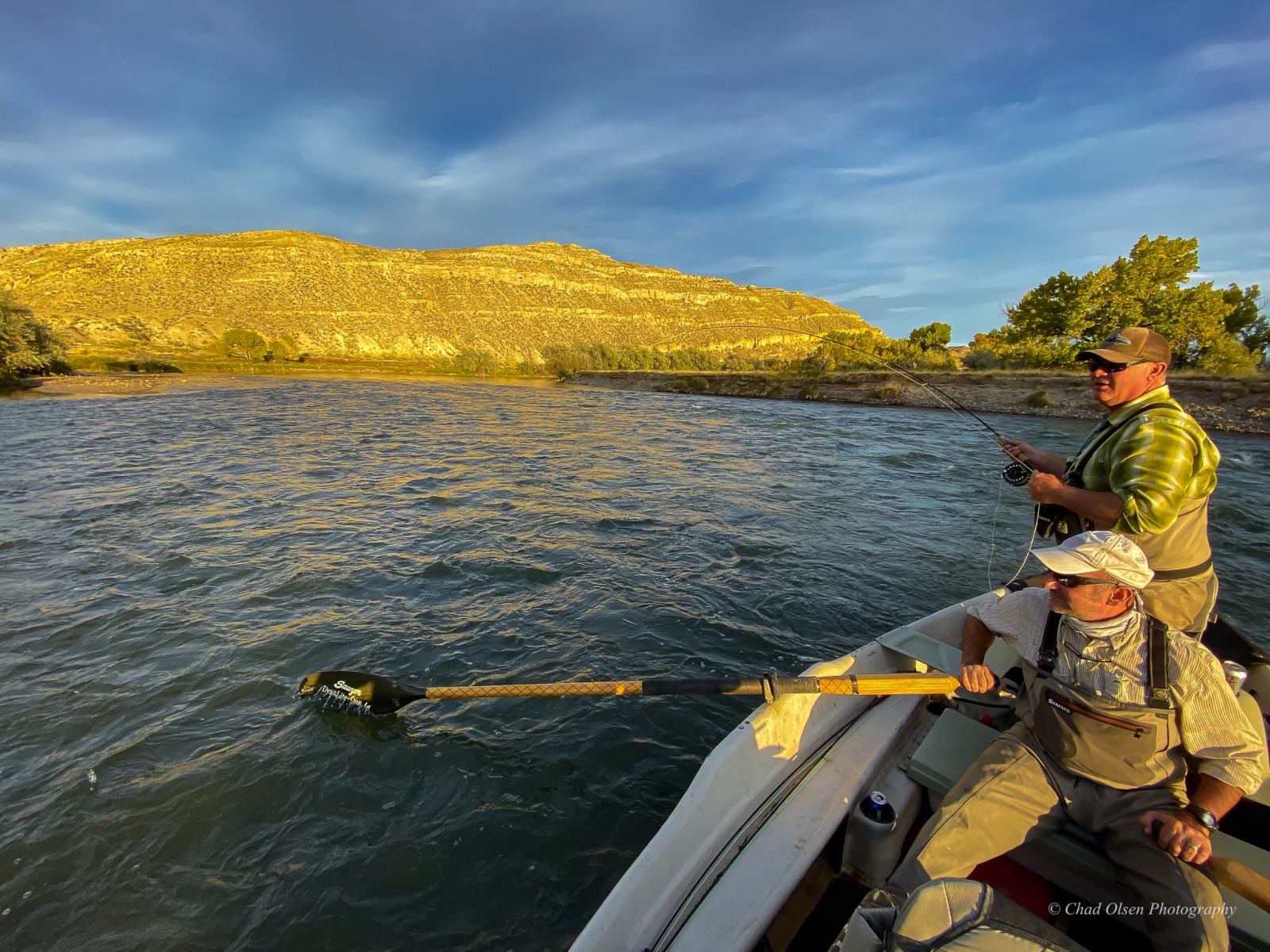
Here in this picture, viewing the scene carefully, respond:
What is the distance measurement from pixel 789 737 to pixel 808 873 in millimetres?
697

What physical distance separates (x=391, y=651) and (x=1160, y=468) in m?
6.76

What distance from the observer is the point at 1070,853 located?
2660 mm

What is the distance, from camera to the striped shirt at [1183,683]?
241 centimetres

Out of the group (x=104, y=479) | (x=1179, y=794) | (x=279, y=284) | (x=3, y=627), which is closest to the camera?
(x=1179, y=794)

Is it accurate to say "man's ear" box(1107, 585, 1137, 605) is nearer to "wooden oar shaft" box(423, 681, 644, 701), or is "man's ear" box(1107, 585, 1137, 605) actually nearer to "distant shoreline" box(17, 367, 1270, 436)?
"wooden oar shaft" box(423, 681, 644, 701)

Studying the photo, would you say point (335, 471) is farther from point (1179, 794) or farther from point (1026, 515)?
point (1026, 515)

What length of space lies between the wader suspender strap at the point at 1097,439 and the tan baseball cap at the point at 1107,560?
860 millimetres

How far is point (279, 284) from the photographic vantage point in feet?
298

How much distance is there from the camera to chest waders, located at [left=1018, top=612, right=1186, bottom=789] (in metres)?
2.55

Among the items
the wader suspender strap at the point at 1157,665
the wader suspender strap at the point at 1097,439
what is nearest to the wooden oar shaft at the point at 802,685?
the wader suspender strap at the point at 1157,665

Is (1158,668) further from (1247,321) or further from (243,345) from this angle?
(243,345)

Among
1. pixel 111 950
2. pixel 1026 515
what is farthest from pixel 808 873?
pixel 1026 515

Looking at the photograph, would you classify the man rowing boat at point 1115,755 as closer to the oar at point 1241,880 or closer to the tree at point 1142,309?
the oar at point 1241,880

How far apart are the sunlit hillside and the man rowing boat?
68.0 m
